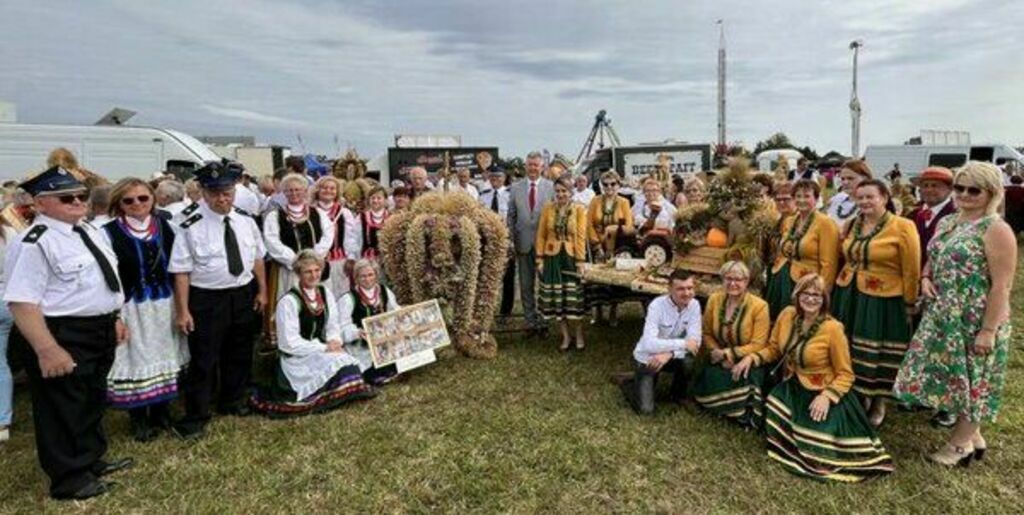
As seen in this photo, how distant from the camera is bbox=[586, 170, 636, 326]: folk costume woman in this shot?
6.22 meters

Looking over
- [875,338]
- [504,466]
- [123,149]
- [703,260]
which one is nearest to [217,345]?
[504,466]

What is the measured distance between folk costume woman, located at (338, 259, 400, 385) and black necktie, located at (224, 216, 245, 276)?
3.49ft

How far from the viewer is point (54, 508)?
313 cm

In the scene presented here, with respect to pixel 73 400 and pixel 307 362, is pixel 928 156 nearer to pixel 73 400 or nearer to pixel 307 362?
pixel 307 362

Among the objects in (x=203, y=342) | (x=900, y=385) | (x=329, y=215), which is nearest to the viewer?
(x=900, y=385)

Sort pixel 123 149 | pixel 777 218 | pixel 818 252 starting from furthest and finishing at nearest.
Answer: pixel 123 149
pixel 777 218
pixel 818 252

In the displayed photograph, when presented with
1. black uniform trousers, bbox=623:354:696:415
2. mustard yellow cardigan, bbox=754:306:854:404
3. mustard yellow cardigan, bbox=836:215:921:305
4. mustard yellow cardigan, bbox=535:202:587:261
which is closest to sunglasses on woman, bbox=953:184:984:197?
mustard yellow cardigan, bbox=836:215:921:305

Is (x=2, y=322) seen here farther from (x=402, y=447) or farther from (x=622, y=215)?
(x=622, y=215)

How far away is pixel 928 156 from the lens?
68.0 feet

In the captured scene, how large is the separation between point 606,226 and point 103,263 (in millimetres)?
4414

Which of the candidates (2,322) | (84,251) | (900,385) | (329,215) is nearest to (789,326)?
(900,385)

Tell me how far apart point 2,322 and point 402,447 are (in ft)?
8.89

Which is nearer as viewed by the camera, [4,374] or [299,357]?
[4,374]

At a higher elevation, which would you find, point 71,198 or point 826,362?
point 71,198
